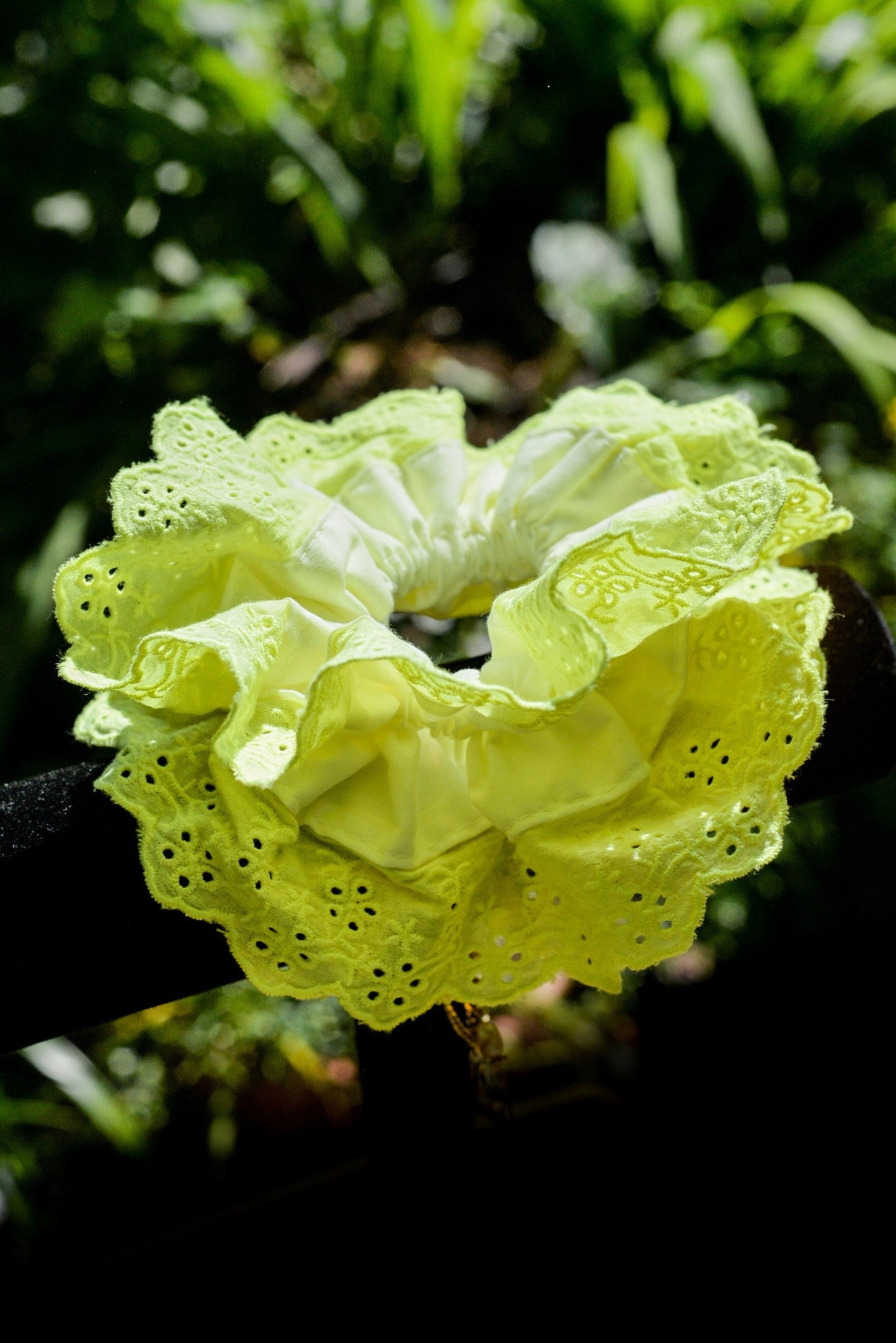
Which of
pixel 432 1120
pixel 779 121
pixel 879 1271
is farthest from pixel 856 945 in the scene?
pixel 779 121

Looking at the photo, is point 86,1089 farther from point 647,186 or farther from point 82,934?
point 647,186

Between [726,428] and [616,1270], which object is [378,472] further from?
[616,1270]

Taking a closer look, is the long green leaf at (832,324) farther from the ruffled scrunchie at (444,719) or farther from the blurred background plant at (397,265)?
the ruffled scrunchie at (444,719)

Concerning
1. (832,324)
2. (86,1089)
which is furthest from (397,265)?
(86,1089)

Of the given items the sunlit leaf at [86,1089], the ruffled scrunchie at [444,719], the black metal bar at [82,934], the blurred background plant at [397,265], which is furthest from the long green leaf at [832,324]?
the sunlit leaf at [86,1089]

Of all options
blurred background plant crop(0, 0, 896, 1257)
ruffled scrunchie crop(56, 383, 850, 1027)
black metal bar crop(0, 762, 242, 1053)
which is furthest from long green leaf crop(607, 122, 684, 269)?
black metal bar crop(0, 762, 242, 1053)

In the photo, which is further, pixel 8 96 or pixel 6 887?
pixel 8 96
